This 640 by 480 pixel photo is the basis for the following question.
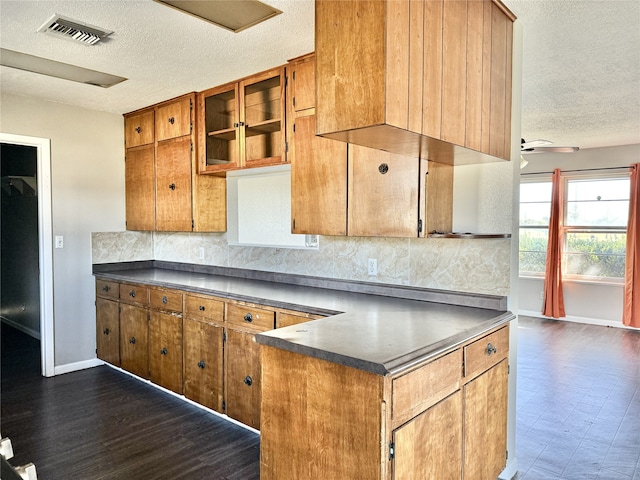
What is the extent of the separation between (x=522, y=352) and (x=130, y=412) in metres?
3.86

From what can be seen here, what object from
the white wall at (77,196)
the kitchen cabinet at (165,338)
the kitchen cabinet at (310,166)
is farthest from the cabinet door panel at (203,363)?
the white wall at (77,196)

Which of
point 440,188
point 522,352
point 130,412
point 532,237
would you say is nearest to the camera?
point 440,188

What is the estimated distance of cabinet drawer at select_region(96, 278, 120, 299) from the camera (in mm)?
3881

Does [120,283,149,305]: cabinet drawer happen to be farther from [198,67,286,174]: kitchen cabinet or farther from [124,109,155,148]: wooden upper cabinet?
[124,109,155,148]: wooden upper cabinet

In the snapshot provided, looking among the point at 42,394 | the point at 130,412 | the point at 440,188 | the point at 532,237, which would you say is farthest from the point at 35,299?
the point at 532,237

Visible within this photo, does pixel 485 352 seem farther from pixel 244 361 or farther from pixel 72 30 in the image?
pixel 72 30

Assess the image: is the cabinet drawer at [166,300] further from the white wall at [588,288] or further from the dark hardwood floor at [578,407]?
the white wall at [588,288]

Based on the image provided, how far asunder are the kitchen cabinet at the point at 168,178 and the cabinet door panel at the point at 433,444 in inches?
98.3

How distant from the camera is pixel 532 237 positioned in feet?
22.7

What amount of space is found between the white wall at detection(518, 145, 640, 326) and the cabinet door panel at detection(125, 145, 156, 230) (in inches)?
214

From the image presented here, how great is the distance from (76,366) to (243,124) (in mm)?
2660

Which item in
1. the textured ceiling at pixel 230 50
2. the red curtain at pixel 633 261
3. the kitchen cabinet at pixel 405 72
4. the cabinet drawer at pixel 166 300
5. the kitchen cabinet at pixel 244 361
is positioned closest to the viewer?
the kitchen cabinet at pixel 405 72

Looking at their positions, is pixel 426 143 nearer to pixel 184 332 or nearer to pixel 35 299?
pixel 184 332

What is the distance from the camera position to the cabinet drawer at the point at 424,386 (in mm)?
1510
